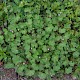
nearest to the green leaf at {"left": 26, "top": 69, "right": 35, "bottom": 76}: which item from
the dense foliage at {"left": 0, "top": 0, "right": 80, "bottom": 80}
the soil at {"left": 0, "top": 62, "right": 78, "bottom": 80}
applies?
the dense foliage at {"left": 0, "top": 0, "right": 80, "bottom": 80}

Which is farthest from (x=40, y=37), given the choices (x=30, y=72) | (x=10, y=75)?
(x=10, y=75)

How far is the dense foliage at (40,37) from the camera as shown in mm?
3879

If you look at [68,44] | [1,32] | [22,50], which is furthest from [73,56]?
[1,32]

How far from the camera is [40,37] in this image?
4000 mm

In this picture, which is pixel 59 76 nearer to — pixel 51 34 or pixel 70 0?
pixel 51 34

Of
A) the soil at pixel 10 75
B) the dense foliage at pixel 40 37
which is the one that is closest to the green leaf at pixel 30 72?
the dense foliage at pixel 40 37

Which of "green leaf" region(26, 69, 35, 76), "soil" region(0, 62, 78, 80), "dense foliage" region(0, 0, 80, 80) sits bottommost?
"soil" region(0, 62, 78, 80)

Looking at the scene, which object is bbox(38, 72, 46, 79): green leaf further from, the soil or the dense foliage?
the soil

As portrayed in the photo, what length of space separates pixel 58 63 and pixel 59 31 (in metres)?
0.48

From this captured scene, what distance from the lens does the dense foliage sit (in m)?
3.88

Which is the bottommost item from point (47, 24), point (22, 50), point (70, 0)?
point (22, 50)

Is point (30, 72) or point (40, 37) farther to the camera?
point (40, 37)

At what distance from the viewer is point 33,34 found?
13.2ft

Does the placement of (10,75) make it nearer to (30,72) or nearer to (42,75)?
(30,72)
